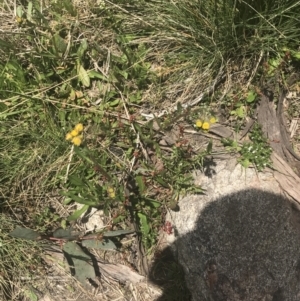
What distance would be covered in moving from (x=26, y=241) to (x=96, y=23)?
4.64ft

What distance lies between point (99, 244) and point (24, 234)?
1.41ft

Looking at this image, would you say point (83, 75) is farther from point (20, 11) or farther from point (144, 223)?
point (144, 223)

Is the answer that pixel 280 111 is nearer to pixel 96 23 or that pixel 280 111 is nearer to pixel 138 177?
pixel 138 177

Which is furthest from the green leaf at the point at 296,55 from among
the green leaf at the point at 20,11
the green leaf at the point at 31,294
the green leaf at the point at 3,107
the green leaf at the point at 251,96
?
the green leaf at the point at 31,294

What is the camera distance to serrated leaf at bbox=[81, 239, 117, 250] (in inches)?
94.3

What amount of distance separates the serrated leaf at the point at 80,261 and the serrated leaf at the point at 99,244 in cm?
5

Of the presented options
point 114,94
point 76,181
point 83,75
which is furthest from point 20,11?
point 76,181

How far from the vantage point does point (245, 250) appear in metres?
2.30

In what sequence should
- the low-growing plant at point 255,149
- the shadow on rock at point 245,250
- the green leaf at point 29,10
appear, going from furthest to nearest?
the green leaf at point 29,10, the low-growing plant at point 255,149, the shadow on rock at point 245,250

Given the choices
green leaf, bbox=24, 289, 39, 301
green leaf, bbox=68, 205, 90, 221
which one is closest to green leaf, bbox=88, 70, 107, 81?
green leaf, bbox=68, 205, 90, 221

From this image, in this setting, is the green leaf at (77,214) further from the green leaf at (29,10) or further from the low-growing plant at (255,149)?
the green leaf at (29,10)

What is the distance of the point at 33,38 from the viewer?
99.7 inches

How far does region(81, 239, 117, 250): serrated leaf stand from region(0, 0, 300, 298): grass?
0.13 m

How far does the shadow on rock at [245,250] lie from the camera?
2.28 metres
